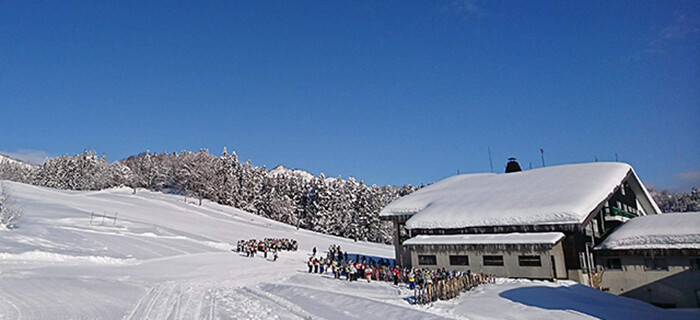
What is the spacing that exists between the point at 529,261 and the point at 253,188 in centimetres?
6759

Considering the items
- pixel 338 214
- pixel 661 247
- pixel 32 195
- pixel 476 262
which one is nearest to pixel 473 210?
pixel 476 262

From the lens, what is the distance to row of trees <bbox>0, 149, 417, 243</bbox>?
243 feet

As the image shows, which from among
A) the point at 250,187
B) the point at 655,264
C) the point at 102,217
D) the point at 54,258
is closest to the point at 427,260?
the point at 655,264

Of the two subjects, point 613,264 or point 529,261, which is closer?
point 529,261

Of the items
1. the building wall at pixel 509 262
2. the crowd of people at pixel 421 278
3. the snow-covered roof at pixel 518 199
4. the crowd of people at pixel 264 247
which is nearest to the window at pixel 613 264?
the snow-covered roof at pixel 518 199

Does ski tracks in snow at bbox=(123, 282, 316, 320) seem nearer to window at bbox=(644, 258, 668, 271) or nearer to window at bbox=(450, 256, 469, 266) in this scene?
window at bbox=(450, 256, 469, 266)

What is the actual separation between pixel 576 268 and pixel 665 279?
470cm

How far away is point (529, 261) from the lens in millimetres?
23562

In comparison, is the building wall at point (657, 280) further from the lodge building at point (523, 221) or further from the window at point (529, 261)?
the window at point (529, 261)

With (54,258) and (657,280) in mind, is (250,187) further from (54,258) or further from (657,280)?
(657,280)

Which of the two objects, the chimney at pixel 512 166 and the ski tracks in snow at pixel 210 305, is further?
the chimney at pixel 512 166

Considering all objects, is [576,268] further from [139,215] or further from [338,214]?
[338,214]

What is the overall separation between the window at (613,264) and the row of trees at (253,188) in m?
48.3

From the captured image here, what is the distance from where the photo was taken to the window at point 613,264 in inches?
979
